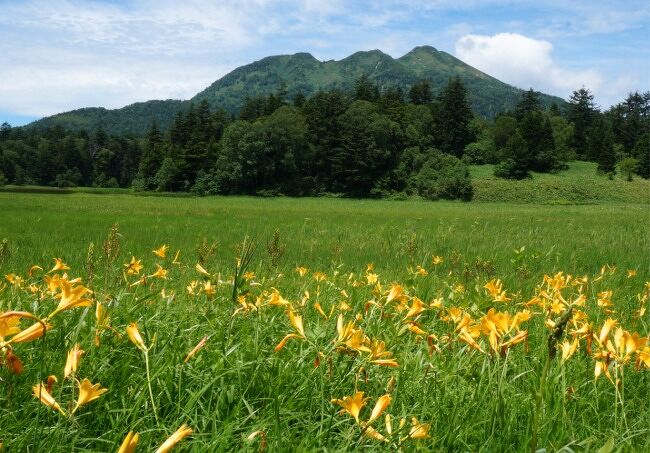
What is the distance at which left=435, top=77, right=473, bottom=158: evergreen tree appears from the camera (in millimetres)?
83438

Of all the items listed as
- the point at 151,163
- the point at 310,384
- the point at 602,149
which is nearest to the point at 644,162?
the point at 602,149

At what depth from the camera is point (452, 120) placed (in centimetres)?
8312

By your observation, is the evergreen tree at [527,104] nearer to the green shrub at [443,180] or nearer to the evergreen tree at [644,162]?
the evergreen tree at [644,162]

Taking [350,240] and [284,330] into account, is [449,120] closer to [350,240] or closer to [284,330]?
[350,240]

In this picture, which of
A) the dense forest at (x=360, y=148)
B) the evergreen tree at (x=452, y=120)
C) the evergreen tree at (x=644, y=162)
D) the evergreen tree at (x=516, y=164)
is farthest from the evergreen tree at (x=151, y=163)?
the evergreen tree at (x=644, y=162)

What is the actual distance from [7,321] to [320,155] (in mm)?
72490

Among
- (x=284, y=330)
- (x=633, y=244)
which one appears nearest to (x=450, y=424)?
(x=284, y=330)

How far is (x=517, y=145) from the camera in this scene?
7081 centimetres

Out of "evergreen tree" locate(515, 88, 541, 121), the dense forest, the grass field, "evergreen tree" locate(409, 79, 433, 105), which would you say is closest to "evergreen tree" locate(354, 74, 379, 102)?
the dense forest

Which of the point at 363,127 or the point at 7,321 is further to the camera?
the point at 363,127

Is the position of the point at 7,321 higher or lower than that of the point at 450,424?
higher

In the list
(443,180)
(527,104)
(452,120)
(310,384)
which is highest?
(527,104)

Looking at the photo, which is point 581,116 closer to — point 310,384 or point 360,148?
point 360,148

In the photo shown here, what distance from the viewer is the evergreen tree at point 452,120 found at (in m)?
83.4
